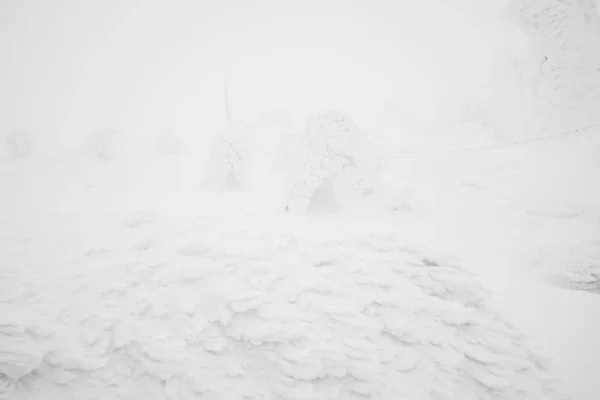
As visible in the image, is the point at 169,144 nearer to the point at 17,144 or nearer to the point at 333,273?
the point at 17,144

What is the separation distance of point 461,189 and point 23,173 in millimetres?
24219

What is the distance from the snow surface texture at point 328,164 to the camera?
9164 millimetres

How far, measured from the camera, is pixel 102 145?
1956 cm

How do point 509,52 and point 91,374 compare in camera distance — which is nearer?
point 91,374

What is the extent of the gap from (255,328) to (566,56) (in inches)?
624

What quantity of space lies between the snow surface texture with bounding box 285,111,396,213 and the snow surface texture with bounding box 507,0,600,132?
29.4ft

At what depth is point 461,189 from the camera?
461 inches

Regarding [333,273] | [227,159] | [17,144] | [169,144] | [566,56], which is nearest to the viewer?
[333,273]

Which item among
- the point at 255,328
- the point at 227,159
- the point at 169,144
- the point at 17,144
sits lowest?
the point at 255,328

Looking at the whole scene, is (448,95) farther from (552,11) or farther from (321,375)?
(321,375)

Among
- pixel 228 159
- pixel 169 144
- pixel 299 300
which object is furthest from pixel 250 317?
pixel 169 144

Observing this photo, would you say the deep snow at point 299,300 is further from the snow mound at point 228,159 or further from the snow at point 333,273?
the snow mound at point 228,159

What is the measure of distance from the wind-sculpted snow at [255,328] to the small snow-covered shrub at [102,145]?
55.4 ft

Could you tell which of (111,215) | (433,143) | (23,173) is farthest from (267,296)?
(23,173)
